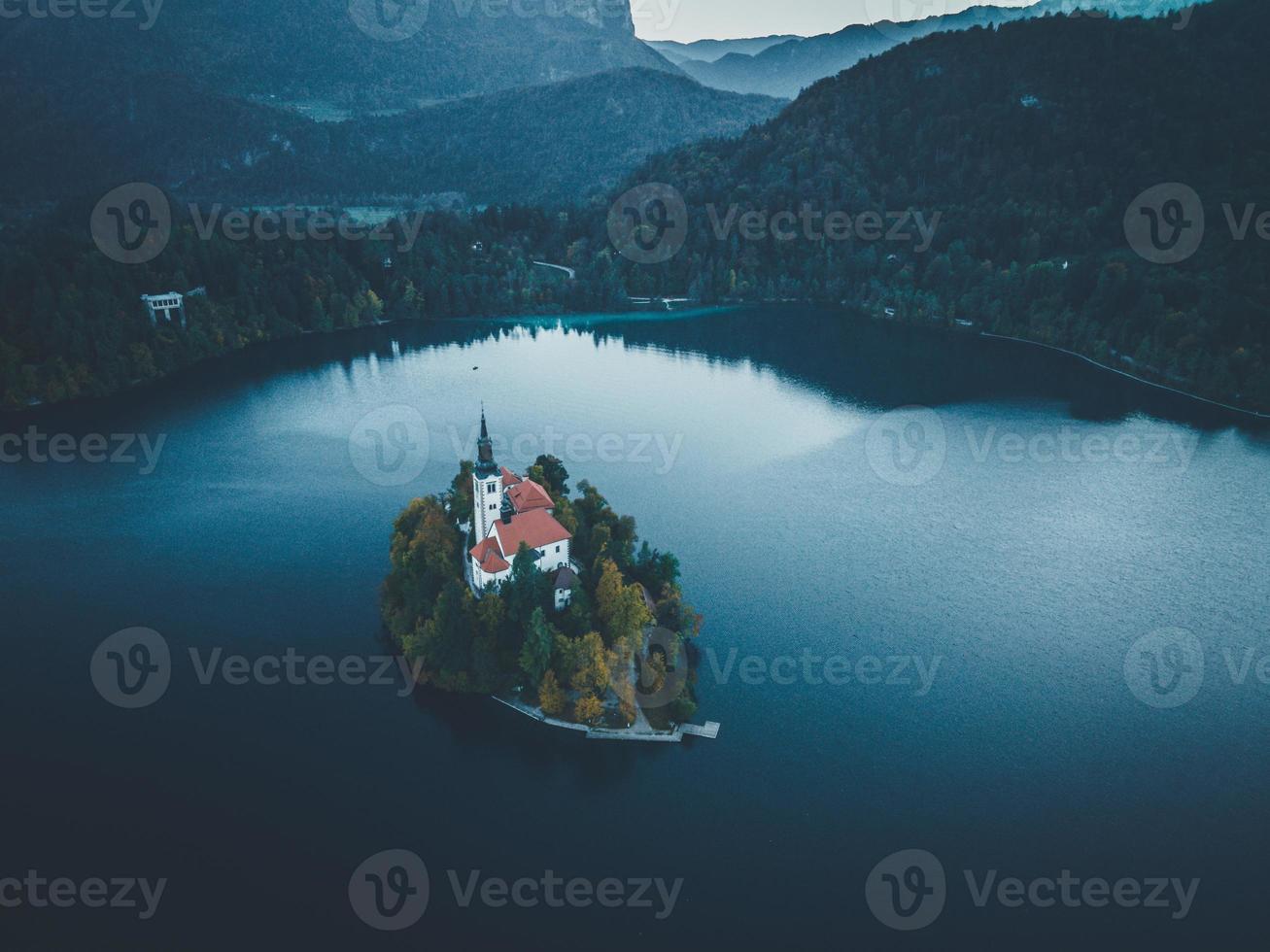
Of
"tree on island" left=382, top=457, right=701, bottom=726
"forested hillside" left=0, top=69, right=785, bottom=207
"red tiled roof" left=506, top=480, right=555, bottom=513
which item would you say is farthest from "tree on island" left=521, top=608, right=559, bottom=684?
"forested hillside" left=0, top=69, right=785, bottom=207

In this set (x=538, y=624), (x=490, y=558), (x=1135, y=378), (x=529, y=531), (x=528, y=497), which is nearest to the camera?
(x=538, y=624)

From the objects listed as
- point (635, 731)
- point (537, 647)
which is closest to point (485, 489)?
point (537, 647)

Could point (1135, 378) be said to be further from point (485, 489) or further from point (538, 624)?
point (538, 624)

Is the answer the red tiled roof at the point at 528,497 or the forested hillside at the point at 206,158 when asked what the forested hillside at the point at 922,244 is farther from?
the red tiled roof at the point at 528,497

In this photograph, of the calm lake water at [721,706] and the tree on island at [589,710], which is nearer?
the calm lake water at [721,706]

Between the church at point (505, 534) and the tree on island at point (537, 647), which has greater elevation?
the church at point (505, 534)

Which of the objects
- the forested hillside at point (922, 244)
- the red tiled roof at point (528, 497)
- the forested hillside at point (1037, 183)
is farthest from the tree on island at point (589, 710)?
the forested hillside at point (1037, 183)
